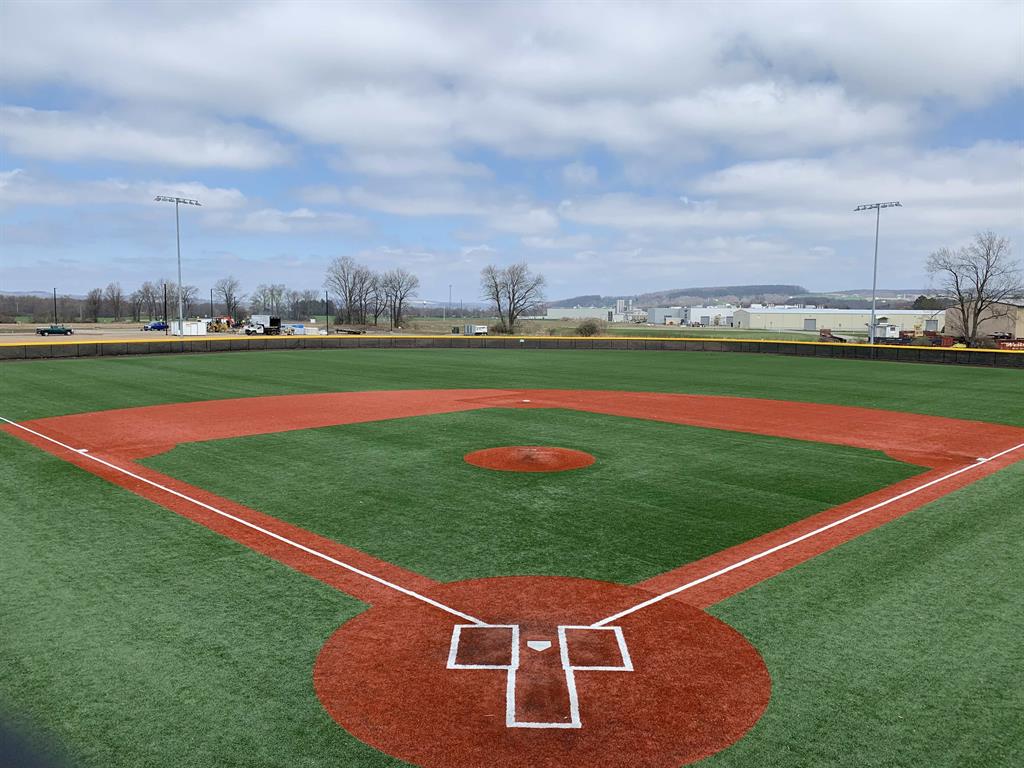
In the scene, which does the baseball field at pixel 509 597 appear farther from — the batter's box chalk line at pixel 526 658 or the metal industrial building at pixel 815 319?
the metal industrial building at pixel 815 319

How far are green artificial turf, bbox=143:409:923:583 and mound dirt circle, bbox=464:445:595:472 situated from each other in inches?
12.9

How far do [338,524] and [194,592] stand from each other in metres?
2.50

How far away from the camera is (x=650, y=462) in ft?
44.6

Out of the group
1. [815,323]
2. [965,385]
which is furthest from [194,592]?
[815,323]

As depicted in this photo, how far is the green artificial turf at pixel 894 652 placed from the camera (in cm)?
480

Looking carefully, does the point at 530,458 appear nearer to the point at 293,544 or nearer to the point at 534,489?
the point at 534,489

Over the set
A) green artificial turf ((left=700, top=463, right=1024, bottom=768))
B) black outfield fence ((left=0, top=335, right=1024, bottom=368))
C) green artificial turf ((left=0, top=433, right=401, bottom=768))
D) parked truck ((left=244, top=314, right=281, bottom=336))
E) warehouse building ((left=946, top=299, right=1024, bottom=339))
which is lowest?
green artificial turf ((left=0, top=433, right=401, bottom=768))

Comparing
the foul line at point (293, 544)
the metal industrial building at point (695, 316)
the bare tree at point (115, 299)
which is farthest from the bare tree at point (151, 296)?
the foul line at point (293, 544)

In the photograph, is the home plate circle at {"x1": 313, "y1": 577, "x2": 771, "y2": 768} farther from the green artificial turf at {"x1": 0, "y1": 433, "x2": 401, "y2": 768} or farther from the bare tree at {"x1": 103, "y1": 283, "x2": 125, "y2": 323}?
the bare tree at {"x1": 103, "y1": 283, "x2": 125, "y2": 323}

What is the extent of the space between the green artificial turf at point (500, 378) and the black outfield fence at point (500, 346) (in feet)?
6.19

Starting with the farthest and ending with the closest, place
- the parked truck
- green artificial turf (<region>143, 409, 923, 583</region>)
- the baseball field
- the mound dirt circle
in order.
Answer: the parked truck < the mound dirt circle < green artificial turf (<region>143, 409, 923, 583</region>) < the baseball field

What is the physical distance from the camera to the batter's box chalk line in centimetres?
523

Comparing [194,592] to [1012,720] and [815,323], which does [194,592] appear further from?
[815,323]

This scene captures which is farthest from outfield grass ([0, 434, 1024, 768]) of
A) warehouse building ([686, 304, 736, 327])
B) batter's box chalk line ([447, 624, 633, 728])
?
warehouse building ([686, 304, 736, 327])
